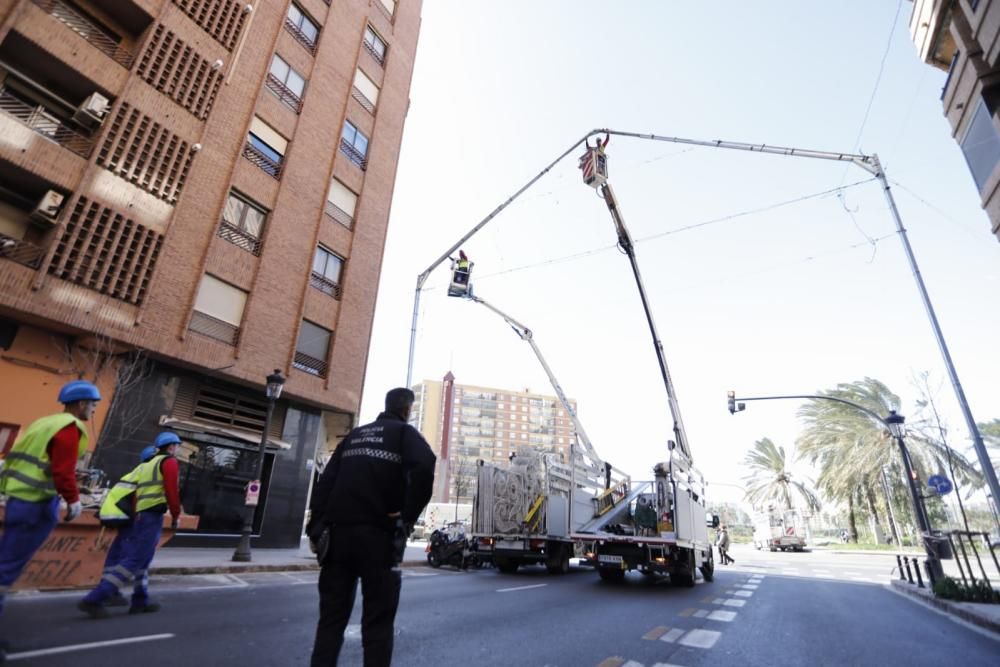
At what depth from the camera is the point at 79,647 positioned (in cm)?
380

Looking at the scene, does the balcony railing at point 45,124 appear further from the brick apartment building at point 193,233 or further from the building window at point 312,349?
the building window at point 312,349

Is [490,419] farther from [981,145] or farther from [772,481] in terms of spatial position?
[981,145]

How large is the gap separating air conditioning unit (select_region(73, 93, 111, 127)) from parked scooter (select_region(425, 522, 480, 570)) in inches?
549

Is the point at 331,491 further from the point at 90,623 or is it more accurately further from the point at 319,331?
the point at 319,331

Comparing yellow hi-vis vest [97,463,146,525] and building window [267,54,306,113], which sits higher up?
building window [267,54,306,113]

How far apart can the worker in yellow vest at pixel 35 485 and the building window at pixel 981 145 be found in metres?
13.2

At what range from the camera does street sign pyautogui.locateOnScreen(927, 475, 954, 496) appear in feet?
37.6

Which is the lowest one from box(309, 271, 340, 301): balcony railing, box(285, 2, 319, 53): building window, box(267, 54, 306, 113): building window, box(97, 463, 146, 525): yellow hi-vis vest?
box(97, 463, 146, 525): yellow hi-vis vest

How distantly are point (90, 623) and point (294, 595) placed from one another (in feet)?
9.64

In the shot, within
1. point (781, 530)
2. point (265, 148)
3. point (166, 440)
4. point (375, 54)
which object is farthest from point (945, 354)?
point (781, 530)

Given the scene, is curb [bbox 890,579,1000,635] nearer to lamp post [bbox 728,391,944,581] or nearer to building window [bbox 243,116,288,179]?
lamp post [bbox 728,391,944,581]

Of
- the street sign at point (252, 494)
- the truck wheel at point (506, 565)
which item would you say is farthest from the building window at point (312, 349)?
the truck wheel at point (506, 565)

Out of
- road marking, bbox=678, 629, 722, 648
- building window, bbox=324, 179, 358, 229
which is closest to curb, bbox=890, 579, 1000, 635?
road marking, bbox=678, 629, 722, 648

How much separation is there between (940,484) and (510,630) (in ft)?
38.3
